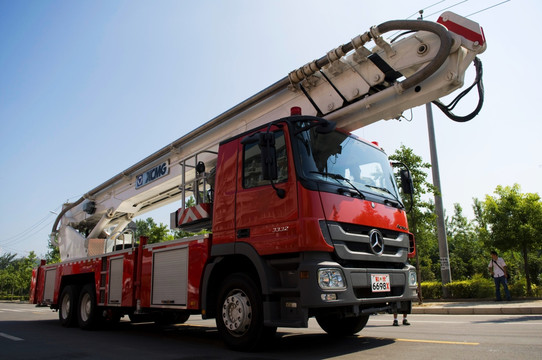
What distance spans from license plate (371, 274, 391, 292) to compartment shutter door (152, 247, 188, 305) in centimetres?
271

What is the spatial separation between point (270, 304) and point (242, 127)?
3.81 meters

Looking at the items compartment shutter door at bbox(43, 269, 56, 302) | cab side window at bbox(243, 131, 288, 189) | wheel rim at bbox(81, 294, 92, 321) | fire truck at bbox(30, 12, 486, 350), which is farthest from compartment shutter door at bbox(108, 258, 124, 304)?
cab side window at bbox(243, 131, 288, 189)

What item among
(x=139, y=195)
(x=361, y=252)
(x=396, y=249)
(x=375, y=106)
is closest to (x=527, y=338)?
(x=396, y=249)

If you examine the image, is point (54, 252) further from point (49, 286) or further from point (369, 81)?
point (369, 81)

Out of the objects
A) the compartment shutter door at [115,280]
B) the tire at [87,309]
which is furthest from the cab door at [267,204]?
the tire at [87,309]

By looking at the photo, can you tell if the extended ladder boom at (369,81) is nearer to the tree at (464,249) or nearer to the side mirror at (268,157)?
the side mirror at (268,157)

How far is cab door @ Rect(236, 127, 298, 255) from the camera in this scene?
4.64m

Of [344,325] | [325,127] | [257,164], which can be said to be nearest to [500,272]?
[344,325]

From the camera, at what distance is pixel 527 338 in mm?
5301

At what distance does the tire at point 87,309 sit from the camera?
8.44 meters

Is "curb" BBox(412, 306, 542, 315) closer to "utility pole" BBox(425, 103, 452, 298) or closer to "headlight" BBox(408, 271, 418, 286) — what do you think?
"utility pole" BBox(425, 103, 452, 298)

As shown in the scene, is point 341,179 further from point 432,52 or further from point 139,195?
point 139,195

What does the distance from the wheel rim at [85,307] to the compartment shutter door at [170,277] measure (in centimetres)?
307

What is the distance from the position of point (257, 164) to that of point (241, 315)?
192cm
